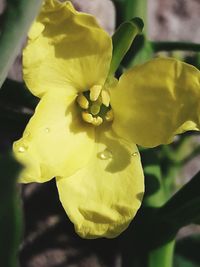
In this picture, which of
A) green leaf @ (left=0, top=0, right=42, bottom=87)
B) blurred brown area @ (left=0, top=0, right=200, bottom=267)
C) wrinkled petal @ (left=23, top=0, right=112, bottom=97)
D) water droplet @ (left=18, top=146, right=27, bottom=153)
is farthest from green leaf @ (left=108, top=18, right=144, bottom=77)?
blurred brown area @ (left=0, top=0, right=200, bottom=267)

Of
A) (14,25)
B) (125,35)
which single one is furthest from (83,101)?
(14,25)

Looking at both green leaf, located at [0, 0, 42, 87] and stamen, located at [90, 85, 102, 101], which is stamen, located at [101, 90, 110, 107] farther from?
green leaf, located at [0, 0, 42, 87]

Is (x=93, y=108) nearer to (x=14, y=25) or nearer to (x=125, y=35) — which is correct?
(x=125, y=35)

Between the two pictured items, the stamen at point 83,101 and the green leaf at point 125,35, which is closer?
the green leaf at point 125,35

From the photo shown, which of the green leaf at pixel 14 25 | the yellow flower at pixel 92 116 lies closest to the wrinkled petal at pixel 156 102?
the yellow flower at pixel 92 116

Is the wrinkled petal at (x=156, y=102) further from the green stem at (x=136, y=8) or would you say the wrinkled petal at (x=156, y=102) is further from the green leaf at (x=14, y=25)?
the green leaf at (x=14, y=25)

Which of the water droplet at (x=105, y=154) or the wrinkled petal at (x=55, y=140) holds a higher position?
the wrinkled petal at (x=55, y=140)

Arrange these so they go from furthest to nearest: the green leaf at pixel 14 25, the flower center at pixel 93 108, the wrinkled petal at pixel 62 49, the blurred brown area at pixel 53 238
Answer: the blurred brown area at pixel 53 238, the flower center at pixel 93 108, the wrinkled petal at pixel 62 49, the green leaf at pixel 14 25

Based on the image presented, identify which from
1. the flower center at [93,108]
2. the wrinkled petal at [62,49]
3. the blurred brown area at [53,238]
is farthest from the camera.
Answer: the blurred brown area at [53,238]
